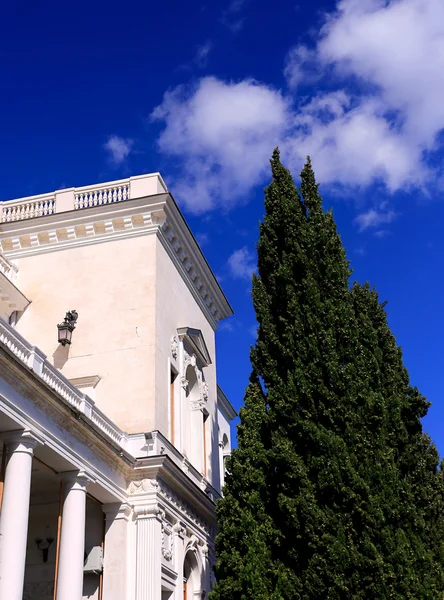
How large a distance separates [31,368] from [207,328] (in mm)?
13361

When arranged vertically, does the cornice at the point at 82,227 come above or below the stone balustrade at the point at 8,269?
above

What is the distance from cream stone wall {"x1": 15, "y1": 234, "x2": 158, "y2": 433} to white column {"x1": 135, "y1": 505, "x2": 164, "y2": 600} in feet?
7.42

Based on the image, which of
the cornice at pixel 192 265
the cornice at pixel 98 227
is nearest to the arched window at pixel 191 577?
the cornice at pixel 192 265

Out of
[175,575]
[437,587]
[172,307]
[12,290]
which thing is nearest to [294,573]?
[437,587]

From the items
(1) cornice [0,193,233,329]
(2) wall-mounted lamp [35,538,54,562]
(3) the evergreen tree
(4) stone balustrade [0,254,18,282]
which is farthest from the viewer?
(1) cornice [0,193,233,329]

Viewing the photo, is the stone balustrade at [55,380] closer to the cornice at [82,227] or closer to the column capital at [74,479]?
the column capital at [74,479]

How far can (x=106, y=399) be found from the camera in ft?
67.2

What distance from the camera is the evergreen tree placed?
16109 millimetres

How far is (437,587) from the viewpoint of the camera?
16703mm

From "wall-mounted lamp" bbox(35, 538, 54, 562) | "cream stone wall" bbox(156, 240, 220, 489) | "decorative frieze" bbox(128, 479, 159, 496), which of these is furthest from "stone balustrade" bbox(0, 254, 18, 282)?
"wall-mounted lamp" bbox(35, 538, 54, 562)

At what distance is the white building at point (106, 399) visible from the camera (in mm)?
15438

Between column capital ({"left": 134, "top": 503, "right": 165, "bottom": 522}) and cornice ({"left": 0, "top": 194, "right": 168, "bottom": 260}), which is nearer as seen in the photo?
column capital ({"left": 134, "top": 503, "right": 165, "bottom": 522})

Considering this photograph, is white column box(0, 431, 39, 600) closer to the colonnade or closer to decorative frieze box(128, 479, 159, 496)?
the colonnade

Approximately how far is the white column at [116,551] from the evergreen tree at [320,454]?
2.28m
